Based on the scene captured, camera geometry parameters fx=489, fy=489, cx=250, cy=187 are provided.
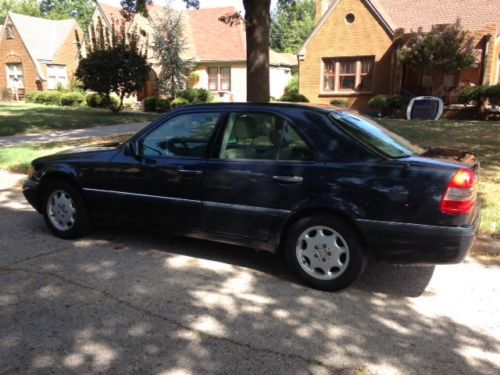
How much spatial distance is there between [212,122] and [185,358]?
2302mm

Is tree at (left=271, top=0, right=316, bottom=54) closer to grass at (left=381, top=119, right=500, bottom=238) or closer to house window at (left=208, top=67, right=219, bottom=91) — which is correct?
house window at (left=208, top=67, right=219, bottom=91)

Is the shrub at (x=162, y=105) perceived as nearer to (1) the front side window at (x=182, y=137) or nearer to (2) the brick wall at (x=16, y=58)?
(2) the brick wall at (x=16, y=58)

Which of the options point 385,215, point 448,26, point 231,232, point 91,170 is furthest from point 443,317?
point 448,26

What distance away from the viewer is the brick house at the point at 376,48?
940 inches

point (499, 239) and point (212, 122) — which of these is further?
point (499, 239)

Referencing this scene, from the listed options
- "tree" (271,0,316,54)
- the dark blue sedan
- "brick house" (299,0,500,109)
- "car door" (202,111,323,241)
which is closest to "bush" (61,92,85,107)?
"brick house" (299,0,500,109)

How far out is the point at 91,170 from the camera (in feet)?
16.9

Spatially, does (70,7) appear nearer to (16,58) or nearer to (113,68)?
(16,58)

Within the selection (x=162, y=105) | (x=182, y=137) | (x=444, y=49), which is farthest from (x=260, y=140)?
(x=162, y=105)

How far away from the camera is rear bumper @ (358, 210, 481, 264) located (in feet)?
12.1

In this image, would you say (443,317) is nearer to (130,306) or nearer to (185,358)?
(185,358)

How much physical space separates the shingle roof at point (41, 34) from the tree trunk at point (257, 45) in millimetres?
34482

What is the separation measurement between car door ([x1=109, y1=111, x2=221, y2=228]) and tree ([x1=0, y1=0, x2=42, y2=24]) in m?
80.8

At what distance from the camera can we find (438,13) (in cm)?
2536
